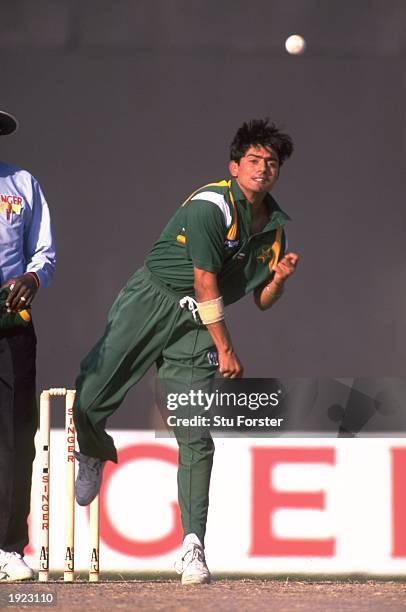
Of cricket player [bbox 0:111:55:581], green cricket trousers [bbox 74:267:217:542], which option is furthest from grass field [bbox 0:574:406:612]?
green cricket trousers [bbox 74:267:217:542]

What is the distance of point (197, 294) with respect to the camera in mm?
4801

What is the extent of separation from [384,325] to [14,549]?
2800 millimetres

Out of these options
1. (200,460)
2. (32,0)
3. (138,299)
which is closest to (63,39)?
(32,0)

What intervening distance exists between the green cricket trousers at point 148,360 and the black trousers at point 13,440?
34cm

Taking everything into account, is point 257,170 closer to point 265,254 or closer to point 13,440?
point 265,254

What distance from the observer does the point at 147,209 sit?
7.17 metres

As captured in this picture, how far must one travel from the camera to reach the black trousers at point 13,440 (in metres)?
4.76

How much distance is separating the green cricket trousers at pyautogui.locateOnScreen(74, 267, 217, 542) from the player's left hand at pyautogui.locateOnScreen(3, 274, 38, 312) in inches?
16.8

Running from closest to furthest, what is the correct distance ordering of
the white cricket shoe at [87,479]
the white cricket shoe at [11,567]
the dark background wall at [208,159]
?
the white cricket shoe at [11,567], the white cricket shoe at [87,479], the dark background wall at [208,159]

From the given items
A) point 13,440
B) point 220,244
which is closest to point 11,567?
point 13,440

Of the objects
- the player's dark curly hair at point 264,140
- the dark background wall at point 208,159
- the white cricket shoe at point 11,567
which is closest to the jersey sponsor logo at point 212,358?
the player's dark curly hair at point 264,140

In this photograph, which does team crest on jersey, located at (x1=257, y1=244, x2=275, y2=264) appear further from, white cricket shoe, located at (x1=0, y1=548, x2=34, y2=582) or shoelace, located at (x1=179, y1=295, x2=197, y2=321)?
white cricket shoe, located at (x1=0, y1=548, x2=34, y2=582)

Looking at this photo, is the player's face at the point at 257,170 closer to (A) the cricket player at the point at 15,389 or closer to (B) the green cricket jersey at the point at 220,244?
(B) the green cricket jersey at the point at 220,244

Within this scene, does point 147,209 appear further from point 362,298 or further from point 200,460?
point 200,460
